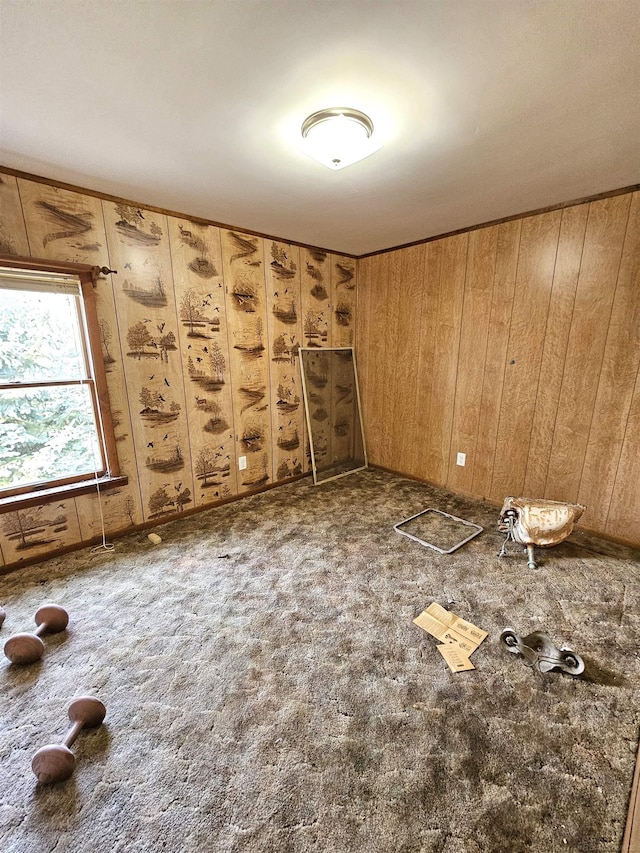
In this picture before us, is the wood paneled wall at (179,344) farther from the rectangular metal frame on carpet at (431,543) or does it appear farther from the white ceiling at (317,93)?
the rectangular metal frame on carpet at (431,543)

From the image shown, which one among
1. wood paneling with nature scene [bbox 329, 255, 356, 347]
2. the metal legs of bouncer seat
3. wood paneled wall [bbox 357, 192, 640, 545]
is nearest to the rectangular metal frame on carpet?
the metal legs of bouncer seat

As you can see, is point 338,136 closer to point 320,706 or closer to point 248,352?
point 248,352

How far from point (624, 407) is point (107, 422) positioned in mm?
3497

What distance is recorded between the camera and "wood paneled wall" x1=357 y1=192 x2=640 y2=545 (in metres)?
2.29

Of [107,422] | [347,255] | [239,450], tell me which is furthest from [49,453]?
[347,255]

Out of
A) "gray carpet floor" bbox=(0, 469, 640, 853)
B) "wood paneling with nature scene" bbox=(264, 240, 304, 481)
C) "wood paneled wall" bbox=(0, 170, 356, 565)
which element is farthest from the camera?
"wood paneling with nature scene" bbox=(264, 240, 304, 481)

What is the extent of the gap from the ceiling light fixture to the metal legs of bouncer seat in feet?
7.43

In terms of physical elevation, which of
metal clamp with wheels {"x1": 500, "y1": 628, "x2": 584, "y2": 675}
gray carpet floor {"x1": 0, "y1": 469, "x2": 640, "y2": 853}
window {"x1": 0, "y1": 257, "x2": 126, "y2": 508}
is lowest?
gray carpet floor {"x1": 0, "y1": 469, "x2": 640, "y2": 853}

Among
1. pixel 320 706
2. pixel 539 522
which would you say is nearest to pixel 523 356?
pixel 539 522

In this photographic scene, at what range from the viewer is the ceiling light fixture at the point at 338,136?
1404 millimetres

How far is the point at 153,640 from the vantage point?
1645 millimetres

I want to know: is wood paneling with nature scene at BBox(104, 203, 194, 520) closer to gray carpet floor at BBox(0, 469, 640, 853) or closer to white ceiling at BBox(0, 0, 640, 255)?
white ceiling at BBox(0, 0, 640, 255)

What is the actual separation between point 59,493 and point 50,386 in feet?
2.25

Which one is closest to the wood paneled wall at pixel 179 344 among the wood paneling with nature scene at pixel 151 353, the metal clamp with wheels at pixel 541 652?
the wood paneling with nature scene at pixel 151 353
